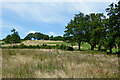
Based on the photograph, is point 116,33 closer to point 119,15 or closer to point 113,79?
point 119,15

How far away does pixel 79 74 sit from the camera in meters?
4.61

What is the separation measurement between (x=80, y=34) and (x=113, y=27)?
1756cm

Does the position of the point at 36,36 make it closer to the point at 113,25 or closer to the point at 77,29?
the point at 77,29

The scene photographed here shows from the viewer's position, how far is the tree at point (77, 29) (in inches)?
1593

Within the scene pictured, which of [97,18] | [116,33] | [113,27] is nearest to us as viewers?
[116,33]

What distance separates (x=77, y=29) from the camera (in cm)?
4141

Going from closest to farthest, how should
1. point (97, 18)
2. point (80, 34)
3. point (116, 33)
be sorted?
point (116, 33) < point (97, 18) < point (80, 34)

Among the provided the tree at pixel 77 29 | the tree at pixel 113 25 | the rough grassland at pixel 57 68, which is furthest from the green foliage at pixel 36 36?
the rough grassland at pixel 57 68

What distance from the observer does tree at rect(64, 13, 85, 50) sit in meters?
40.5

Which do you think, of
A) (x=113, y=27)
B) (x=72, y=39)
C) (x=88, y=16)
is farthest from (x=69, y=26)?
(x=113, y=27)

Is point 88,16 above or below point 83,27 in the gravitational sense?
above

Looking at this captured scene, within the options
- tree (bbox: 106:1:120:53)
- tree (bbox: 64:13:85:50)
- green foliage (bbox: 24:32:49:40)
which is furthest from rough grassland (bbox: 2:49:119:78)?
green foliage (bbox: 24:32:49:40)

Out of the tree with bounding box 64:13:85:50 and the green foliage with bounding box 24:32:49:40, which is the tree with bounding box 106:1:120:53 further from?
the green foliage with bounding box 24:32:49:40

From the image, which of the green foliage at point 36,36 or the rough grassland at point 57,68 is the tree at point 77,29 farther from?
the green foliage at point 36,36
